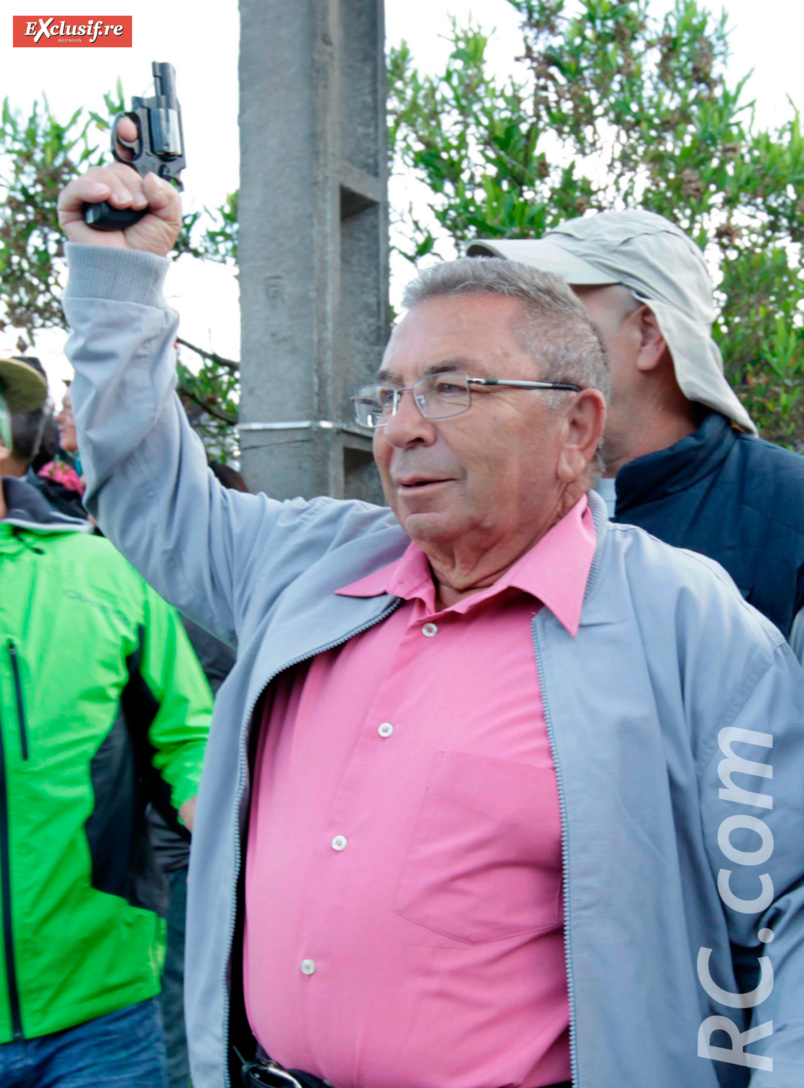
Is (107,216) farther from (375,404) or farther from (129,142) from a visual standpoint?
(375,404)

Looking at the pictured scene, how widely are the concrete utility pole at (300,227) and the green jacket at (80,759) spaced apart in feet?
3.80

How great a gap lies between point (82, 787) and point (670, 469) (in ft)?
4.69

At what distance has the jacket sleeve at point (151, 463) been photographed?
186 centimetres

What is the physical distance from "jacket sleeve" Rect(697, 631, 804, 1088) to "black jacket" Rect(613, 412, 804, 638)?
0.50 metres

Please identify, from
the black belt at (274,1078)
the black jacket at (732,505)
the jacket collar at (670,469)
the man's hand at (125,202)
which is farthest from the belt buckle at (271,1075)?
the man's hand at (125,202)

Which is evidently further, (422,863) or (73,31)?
(73,31)

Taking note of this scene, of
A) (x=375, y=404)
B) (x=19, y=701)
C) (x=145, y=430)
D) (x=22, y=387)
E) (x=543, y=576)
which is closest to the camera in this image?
(x=543, y=576)

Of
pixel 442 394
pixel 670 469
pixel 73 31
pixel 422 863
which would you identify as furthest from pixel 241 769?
pixel 73 31

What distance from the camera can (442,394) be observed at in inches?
72.1

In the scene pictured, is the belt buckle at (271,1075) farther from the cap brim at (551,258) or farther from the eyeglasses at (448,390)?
the cap brim at (551,258)

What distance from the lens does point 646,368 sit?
7.61 ft

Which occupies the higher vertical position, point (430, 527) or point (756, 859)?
point (430, 527)

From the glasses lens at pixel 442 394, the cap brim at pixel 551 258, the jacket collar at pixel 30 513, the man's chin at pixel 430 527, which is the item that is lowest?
the jacket collar at pixel 30 513

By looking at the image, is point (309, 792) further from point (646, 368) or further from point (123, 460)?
point (646, 368)
